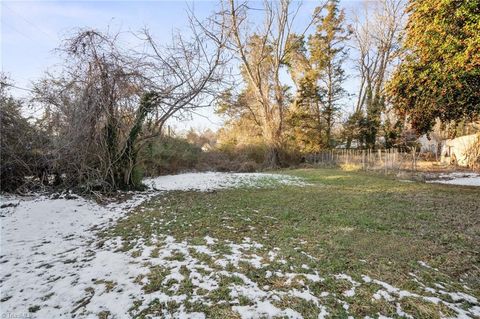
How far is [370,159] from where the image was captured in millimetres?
13555

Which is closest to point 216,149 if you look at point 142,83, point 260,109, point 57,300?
point 260,109

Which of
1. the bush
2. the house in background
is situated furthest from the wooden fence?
the bush

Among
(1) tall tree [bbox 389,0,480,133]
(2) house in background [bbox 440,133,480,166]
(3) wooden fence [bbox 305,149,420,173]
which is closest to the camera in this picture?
(1) tall tree [bbox 389,0,480,133]

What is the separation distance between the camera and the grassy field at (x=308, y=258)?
75.2 inches

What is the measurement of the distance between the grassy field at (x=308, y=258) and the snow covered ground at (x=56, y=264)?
0.23 m

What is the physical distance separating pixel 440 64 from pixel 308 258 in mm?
5306

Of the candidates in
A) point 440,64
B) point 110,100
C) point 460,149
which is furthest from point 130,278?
point 460,149

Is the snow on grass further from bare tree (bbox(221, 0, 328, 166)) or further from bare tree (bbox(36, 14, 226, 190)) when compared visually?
bare tree (bbox(221, 0, 328, 166))

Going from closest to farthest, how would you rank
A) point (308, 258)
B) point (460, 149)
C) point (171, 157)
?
point (308, 258), point (171, 157), point (460, 149)

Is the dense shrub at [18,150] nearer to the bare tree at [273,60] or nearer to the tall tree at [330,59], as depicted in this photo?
the bare tree at [273,60]

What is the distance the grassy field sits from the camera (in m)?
1.91

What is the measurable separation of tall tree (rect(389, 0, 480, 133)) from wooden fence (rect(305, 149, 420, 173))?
591 cm

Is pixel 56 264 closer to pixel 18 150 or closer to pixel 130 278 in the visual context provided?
pixel 130 278

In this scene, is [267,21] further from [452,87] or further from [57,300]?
[57,300]
